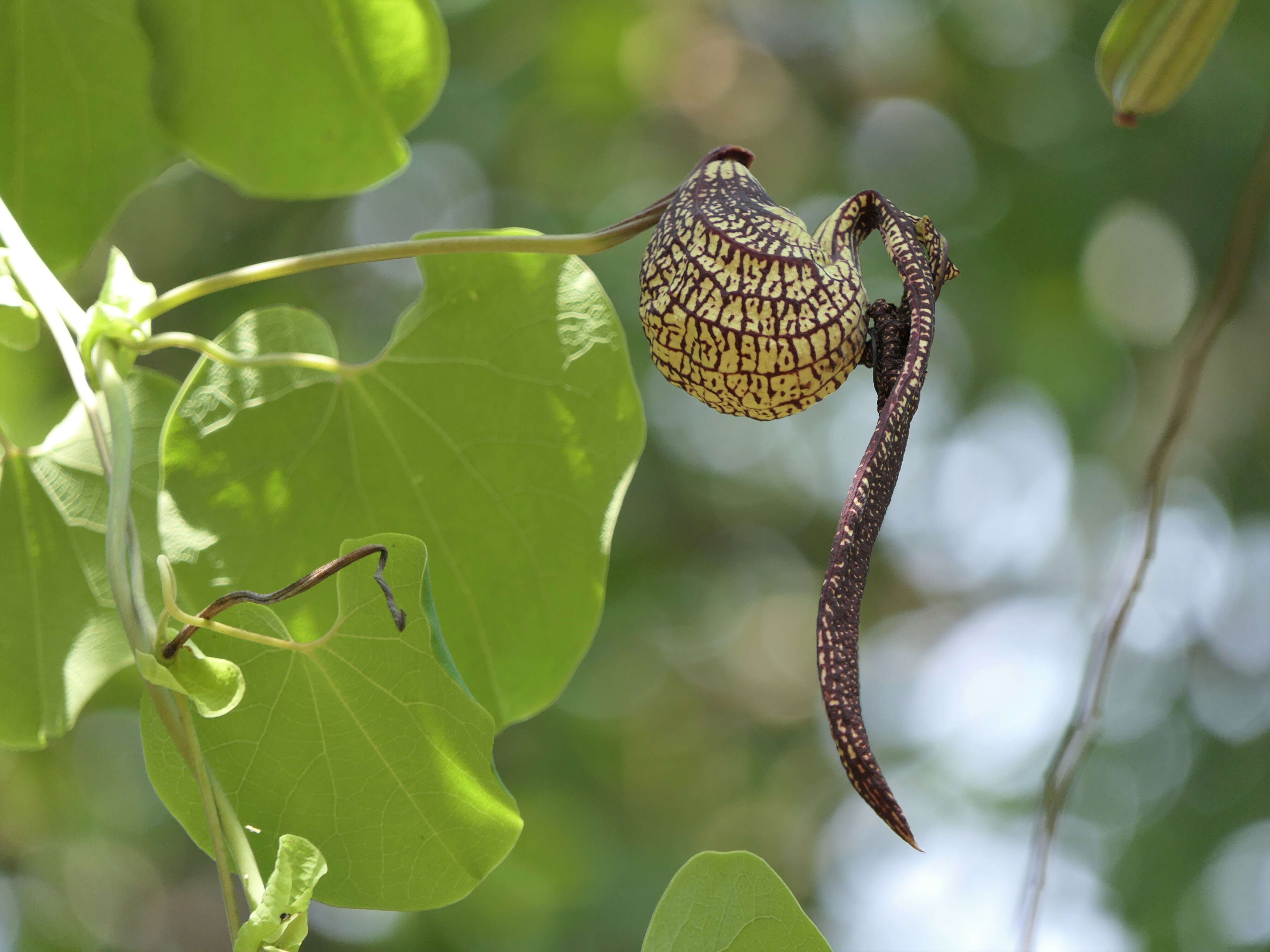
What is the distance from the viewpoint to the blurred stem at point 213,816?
509 mm

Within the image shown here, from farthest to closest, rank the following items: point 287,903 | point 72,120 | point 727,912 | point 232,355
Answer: point 72,120
point 232,355
point 727,912
point 287,903

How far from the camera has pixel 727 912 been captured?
62 cm

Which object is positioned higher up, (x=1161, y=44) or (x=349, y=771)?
(x=1161, y=44)

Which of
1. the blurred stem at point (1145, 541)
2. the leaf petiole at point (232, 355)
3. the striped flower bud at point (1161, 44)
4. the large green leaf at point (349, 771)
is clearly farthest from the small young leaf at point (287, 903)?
the striped flower bud at point (1161, 44)

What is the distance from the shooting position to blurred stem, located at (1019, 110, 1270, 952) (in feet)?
2.66

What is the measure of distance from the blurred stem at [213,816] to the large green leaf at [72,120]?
0.51 m

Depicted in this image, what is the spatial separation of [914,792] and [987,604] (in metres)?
0.61

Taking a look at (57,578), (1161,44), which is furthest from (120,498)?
(1161,44)

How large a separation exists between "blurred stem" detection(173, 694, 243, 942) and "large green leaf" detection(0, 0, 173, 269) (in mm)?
512

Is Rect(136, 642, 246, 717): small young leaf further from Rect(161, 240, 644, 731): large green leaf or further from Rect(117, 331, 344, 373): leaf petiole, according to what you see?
Rect(161, 240, 644, 731): large green leaf

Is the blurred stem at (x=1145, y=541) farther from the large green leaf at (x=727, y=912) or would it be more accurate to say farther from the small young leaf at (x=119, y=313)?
the small young leaf at (x=119, y=313)

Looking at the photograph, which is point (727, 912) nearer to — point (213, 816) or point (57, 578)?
point (213, 816)

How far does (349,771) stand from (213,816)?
124 millimetres

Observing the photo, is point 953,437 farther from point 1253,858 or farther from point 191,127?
point 191,127
